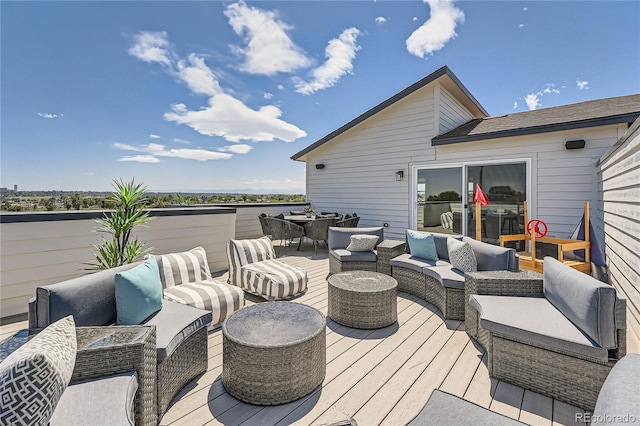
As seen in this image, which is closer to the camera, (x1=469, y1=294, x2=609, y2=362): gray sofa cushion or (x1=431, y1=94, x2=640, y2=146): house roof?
(x1=469, y1=294, x2=609, y2=362): gray sofa cushion

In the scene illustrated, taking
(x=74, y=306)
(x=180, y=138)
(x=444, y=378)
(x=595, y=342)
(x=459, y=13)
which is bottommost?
(x=444, y=378)

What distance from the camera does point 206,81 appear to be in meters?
9.60

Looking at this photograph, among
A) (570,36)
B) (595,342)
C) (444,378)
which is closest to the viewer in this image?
(595,342)

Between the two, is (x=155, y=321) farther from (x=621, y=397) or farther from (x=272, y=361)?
(x=621, y=397)

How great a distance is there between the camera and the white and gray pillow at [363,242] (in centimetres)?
466

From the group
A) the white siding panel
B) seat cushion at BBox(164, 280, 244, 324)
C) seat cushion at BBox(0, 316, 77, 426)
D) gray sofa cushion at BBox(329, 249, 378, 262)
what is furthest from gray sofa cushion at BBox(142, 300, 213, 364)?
the white siding panel

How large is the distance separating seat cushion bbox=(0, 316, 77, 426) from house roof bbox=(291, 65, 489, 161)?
24.8ft

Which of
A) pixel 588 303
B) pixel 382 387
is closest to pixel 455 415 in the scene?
pixel 382 387

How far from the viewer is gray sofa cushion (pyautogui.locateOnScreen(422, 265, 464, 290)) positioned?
3.23m

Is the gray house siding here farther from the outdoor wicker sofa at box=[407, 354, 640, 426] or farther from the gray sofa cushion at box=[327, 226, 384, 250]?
the gray sofa cushion at box=[327, 226, 384, 250]

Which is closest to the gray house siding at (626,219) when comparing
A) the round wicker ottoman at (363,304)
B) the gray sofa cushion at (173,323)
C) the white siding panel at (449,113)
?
the round wicker ottoman at (363,304)

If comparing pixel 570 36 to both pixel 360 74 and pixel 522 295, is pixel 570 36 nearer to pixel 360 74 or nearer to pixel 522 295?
pixel 360 74

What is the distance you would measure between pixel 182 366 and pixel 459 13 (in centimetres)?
886

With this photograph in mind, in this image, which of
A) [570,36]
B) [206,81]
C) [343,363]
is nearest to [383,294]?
[343,363]
